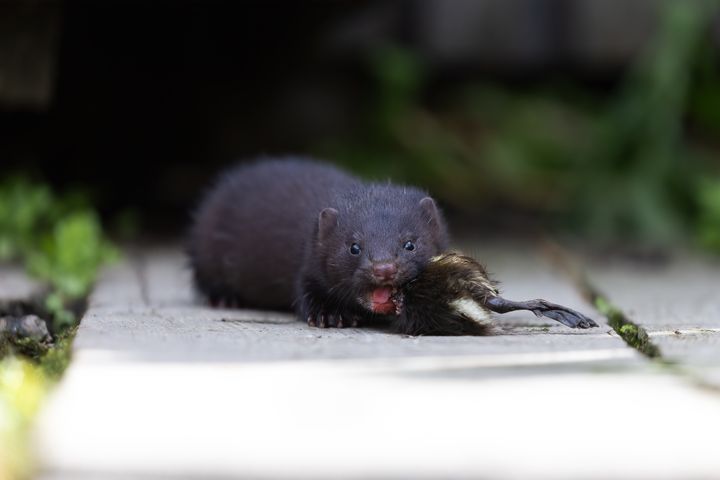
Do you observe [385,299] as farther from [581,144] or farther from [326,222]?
[581,144]

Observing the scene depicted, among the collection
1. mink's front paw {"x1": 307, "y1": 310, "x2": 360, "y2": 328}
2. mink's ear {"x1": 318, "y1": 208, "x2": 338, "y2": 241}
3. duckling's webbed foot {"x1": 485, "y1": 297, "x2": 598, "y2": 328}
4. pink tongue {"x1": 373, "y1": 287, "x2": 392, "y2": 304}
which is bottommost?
mink's front paw {"x1": 307, "y1": 310, "x2": 360, "y2": 328}

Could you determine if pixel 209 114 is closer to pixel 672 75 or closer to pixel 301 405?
pixel 672 75

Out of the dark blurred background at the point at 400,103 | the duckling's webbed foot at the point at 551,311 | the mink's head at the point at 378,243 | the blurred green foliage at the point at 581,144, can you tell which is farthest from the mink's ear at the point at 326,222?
the blurred green foliage at the point at 581,144

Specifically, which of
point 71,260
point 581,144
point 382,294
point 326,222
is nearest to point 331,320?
point 382,294

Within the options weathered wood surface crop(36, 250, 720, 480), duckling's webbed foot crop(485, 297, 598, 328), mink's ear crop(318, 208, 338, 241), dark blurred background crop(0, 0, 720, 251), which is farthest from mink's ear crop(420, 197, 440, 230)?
dark blurred background crop(0, 0, 720, 251)

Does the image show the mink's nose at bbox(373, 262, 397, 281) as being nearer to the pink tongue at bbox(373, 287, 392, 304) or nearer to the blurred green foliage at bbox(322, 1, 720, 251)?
the pink tongue at bbox(373, 287, 392, 304)

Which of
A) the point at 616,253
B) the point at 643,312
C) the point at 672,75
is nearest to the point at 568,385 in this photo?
the point at 643,312
